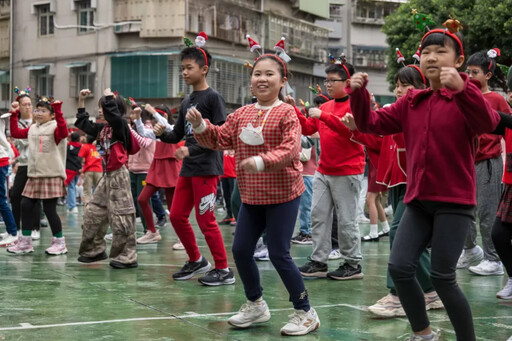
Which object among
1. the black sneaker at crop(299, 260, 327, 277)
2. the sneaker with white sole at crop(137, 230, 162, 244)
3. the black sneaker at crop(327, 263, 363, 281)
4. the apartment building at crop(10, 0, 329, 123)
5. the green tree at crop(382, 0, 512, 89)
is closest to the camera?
the black sneaker at crop(327, 263, 363, 281)

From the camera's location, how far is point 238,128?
17.9 feet

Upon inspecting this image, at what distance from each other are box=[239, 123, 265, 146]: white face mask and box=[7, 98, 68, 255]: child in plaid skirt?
13.8 ft

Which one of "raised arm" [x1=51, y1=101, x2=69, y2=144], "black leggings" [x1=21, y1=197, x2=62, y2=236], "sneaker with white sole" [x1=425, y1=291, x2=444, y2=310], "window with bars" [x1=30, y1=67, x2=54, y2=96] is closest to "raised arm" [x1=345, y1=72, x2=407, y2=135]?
"sneaker with white sole" [x1=425, y1=291, x2=444, y2=310]

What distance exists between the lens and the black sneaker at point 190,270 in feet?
23.9

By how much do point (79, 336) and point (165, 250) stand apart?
483 cm

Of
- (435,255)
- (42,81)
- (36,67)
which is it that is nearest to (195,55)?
(435,255)

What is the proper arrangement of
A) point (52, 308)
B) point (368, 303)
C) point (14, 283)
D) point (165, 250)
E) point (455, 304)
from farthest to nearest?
point (165, 250)
point (14, 283)
point (368, 303)
point (52, 308)
point (455, 304)

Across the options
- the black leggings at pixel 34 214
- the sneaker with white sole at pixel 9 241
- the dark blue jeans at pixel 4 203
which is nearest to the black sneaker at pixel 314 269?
the black leggings at pixel 34 214

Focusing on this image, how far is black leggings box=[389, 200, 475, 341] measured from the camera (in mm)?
4344

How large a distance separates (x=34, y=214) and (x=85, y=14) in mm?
29512

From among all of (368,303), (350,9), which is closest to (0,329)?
(368,303)

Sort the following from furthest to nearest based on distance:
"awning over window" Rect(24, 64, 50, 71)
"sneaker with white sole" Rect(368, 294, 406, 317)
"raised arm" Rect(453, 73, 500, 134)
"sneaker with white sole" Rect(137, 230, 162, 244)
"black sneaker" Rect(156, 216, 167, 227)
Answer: "awning over window" Rect(24, 64, 50, 71), "black sneaker" Rect(156, 216, 167, 227), "sneaker with white sole" Rect(137, 230, 162, 244), "sneaker with white sole" Rect(368, 294, 406, 317), "raised arm" Rect(453, 73, 500, 134)

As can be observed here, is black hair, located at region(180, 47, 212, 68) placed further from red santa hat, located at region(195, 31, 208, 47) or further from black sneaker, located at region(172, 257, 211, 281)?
black sneaker, located at region(172, 257, 211, 281)

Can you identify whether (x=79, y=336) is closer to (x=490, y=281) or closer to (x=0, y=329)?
(x=0, y=329)
